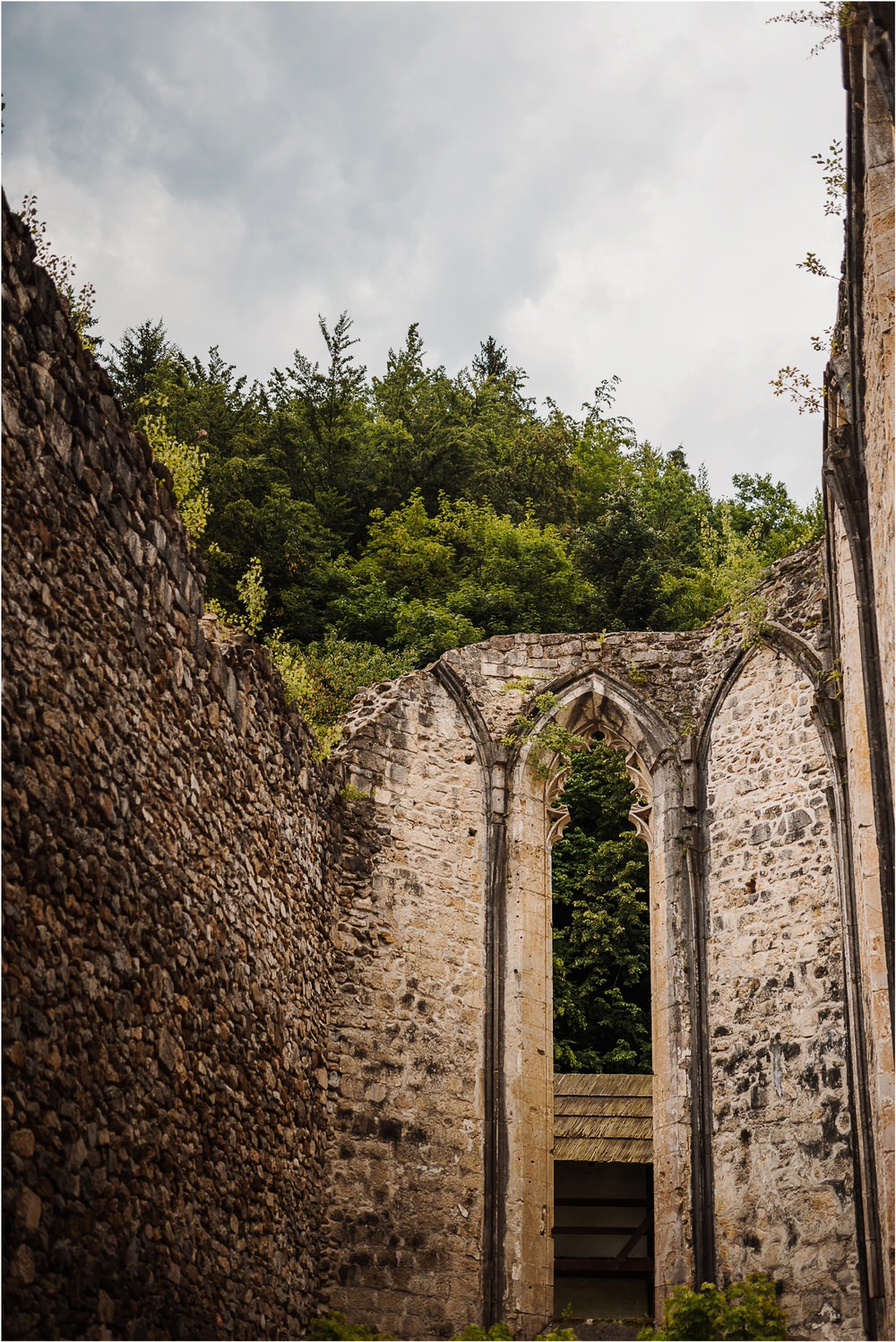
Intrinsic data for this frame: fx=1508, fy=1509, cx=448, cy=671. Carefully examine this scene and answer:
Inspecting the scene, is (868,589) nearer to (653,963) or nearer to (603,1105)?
(653,963)

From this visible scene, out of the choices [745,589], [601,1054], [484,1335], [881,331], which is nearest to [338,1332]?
[484,1335]

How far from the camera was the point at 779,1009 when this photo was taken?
1016 centimetres

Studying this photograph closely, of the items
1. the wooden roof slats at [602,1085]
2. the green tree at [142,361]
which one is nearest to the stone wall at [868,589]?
the wooden roof slats at [602,1085]

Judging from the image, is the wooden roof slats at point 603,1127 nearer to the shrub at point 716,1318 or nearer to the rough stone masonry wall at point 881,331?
the shrub at point 716,1318

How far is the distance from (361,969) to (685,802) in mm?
2746

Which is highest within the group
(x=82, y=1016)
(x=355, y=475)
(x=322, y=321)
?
(x=322, y=321)

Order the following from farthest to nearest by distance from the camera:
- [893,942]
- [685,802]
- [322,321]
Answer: [322,321] → [685,802] → [893,942]

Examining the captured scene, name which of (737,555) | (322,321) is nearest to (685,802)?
(737,555)

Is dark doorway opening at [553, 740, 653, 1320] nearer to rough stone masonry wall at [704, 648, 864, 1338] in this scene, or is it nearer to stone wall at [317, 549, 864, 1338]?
stone wall at [317, 549, 864, 1338]

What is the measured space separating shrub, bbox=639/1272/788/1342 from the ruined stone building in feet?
1.00

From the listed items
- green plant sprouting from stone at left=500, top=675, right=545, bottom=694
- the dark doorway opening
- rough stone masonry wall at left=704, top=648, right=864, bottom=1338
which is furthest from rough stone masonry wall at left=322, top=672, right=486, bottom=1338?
rough stone masonry wall at left=704, top=648, right=864, bottom=1338

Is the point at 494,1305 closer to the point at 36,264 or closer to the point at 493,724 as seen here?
the point at 493,724

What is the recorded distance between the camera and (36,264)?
5.84m

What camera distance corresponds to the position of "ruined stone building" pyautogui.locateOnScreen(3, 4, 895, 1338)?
19.0ft
